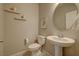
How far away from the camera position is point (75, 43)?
2049 mm

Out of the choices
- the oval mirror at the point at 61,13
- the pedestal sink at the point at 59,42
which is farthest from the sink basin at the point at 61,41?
the oval mirror at the point at 61,13

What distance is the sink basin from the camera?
2006 millimetres

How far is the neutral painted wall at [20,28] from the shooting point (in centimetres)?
210

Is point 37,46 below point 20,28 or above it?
below

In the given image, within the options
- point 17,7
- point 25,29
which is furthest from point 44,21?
point 17,7

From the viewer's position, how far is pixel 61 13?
2.12 m

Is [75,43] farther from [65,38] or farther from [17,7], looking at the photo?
[17,7]

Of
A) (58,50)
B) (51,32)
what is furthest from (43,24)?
(58,50)

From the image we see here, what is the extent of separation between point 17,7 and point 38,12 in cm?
30

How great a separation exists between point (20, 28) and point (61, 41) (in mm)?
597

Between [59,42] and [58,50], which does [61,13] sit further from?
[58,50]

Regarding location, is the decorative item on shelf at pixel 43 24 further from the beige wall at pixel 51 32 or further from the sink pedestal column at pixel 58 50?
the sink pedestal column at pixel 58 50

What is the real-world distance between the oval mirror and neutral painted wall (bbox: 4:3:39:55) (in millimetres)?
272

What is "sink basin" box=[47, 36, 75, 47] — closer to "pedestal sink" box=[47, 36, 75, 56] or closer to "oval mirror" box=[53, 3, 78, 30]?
"pedestal sink" box=[47, 36, 75, 56]
